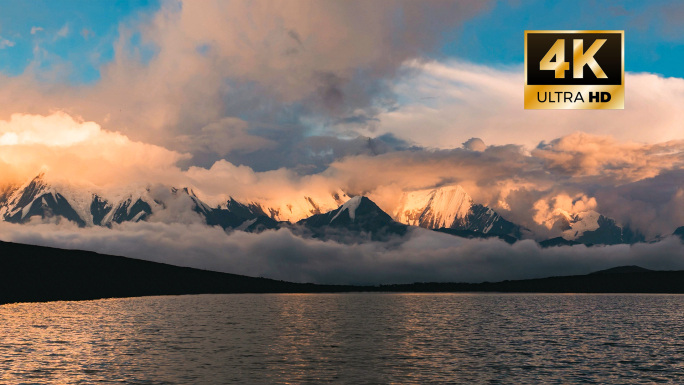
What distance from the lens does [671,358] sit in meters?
94.3

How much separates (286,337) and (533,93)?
75.0 meters

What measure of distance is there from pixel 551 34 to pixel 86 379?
80.5m

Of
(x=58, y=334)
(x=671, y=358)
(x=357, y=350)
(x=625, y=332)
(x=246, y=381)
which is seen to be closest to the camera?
(x=246, y=381)

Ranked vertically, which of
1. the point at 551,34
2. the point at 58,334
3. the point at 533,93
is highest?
the point at 551,34

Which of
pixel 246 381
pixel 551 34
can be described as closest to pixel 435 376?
pixel 246 381

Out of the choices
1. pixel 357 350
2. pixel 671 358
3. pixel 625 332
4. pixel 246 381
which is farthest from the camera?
pixel 625 332

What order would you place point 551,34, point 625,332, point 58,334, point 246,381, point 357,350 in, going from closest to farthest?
1. point 246,381
2. point 551,34
3. point 357,350
4. point 58,334
5. point 625,332

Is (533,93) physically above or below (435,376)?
above

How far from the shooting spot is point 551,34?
288 ft

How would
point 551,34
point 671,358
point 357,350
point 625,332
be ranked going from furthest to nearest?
1. point 625,332
2. point 357,350
3. point 671,358
4. point 551,34

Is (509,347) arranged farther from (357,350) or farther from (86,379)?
(86,379)

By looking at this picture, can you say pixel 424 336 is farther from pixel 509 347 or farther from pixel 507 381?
pixel 507 381

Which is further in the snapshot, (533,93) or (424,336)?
(424,336)

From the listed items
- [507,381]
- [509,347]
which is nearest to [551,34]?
[507,381]
